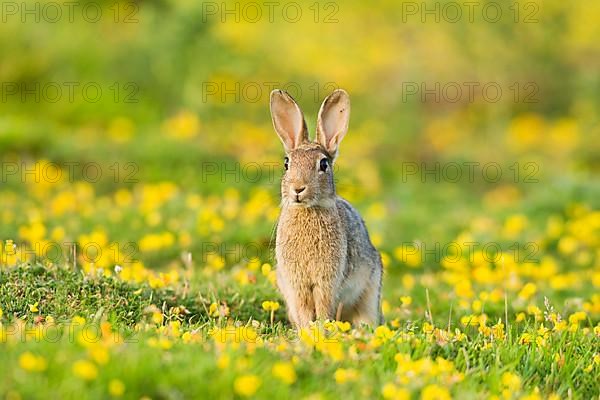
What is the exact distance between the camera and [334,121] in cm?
746

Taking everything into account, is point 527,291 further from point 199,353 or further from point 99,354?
point 99,354

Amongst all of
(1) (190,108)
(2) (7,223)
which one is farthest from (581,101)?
(2) (7,223)

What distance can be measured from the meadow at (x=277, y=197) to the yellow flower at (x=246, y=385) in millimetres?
17

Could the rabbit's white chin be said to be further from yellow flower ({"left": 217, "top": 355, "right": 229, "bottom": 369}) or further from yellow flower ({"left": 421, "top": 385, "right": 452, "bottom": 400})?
yellow flower ({"left": 421, "top": 385, "right": 452, "bottom": 400})

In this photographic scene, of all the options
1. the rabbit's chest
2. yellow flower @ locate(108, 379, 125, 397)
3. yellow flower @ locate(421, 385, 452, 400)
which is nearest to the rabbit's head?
the rabbit's chest

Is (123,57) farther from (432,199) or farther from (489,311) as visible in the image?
(489,311)

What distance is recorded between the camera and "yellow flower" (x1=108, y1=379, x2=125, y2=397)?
429cm

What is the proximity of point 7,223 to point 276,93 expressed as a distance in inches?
176

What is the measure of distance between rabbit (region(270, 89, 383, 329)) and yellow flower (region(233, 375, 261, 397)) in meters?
2.16

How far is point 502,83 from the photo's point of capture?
20031 mm

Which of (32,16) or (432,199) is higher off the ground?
(32,16)

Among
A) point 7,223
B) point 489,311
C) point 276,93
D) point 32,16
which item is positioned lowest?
point 489,311

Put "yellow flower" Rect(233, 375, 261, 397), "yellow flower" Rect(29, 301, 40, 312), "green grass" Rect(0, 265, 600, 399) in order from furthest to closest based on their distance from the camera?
"yellow flower" Rect(29, 301, 40, 312) → "green grass" Rect(0, 265, 600, 399) → "yellow flower" Rect(233, 375, 261, 397)

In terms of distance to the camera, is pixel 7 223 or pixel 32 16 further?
pixel 32 16
